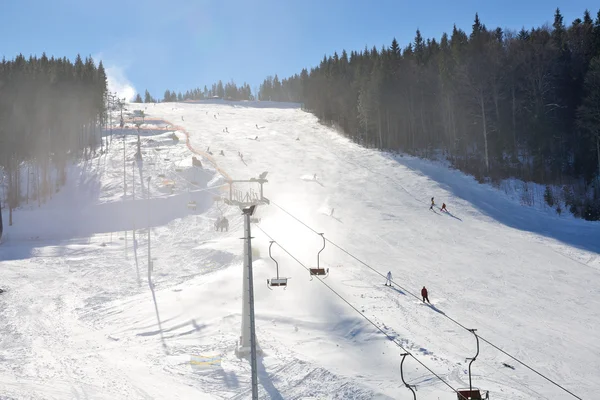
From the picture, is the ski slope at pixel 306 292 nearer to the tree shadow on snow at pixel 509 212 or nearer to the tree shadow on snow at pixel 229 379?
the tree shadow on snow at pixel 229 379

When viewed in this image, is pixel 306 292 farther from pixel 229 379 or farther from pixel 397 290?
pixel 229 379

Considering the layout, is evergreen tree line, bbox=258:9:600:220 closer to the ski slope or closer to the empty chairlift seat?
the ski slope

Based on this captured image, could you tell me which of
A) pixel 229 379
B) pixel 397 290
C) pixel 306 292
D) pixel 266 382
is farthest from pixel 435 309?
pixel 229 379

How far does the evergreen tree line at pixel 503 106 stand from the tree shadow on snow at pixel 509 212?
8.24 feet

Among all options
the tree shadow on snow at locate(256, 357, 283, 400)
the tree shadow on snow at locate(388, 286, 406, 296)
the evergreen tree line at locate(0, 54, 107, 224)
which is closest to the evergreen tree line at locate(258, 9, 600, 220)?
the tree shadow on snow at locate(388, 286, 406, 296)

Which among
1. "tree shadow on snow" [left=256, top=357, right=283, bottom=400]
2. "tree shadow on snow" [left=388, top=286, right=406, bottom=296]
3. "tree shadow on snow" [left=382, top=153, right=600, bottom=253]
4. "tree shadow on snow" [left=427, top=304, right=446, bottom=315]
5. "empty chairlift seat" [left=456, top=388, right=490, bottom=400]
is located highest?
"tree shadow on snow" [left=382, top=153, right=600, bottom=253]

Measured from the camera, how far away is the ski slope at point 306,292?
16.2m

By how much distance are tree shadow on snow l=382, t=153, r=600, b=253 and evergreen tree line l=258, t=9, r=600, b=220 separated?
2.51m

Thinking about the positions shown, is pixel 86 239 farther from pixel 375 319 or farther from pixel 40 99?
pixel 375 319

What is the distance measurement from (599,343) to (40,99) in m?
63.2

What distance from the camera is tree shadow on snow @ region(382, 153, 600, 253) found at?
35.1 meters

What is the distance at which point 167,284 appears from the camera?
95.2 feet

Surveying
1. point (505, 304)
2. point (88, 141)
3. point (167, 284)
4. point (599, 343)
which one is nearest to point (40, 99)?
point (88, 141)

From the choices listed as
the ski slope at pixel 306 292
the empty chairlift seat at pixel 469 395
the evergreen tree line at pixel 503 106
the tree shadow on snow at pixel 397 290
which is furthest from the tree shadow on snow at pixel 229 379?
the evergreen tree line at pixel 503 106
